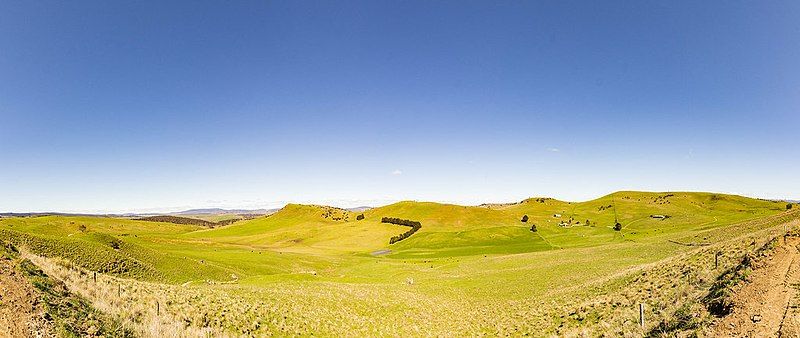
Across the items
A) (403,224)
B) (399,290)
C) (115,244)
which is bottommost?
(399,290)

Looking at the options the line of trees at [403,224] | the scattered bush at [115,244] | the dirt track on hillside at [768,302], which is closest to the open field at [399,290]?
the scattered bush at [115,244]

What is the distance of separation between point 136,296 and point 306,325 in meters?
10.1

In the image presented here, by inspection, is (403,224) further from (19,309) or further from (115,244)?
(19,309)

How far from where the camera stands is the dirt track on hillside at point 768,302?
14.5 meters

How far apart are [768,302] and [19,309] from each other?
1073 inches

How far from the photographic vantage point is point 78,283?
62.6ft

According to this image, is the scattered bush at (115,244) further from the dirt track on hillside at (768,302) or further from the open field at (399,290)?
the dirt track on hillside at (768,302)

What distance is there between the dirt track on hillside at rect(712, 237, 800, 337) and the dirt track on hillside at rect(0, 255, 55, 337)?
23.9m

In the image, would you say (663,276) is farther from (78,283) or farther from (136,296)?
(78,283)

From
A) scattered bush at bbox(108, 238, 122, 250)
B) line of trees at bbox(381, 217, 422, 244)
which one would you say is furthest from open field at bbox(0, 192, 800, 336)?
line of trees at bbox(381, 217, 422, 244)

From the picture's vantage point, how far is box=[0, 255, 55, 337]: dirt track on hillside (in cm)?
1098

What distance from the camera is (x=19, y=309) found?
12.0 metres

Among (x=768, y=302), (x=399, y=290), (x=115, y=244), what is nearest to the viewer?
A: (x=768, y=302)

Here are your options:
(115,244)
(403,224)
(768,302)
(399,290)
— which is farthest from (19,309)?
(403,224)
